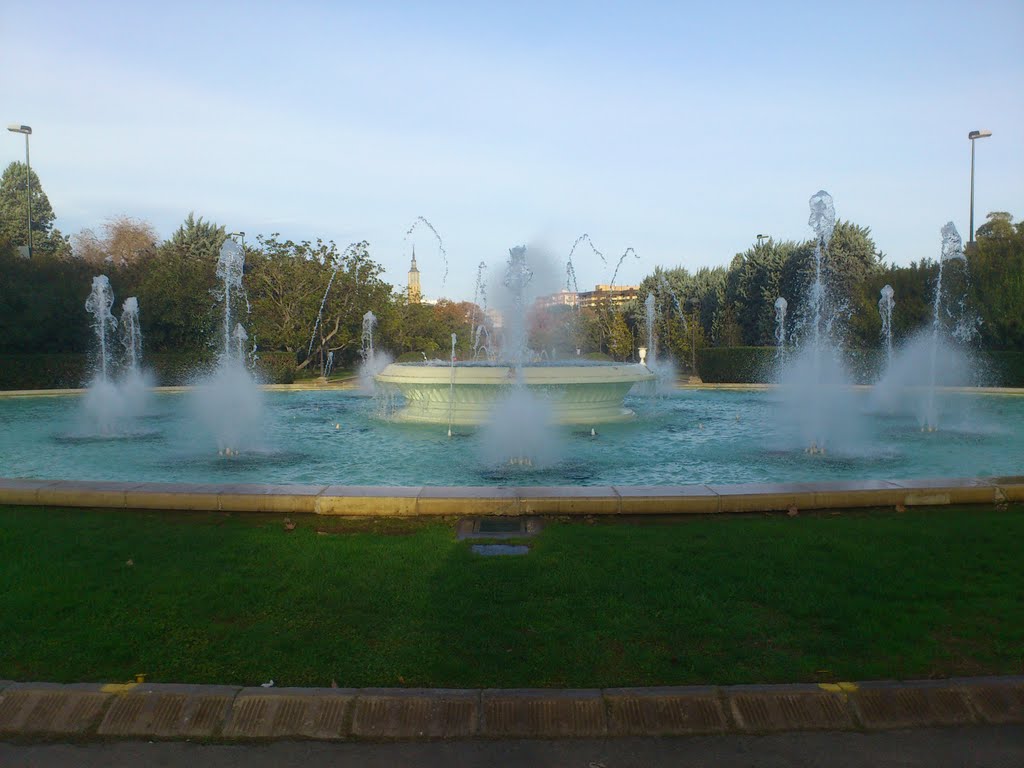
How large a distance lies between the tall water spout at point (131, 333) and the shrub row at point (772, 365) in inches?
861

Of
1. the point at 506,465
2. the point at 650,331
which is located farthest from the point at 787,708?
the point at 650,331

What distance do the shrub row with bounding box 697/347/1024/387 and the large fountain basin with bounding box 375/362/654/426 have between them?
15.4m

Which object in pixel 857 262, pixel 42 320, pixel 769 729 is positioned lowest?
pixel 769 729

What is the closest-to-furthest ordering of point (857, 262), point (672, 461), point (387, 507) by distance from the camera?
point (387, 507)
point (672, 461)
point (857, 262)

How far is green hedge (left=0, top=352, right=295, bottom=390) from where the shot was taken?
27516 mm

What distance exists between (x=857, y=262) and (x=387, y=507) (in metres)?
43.4

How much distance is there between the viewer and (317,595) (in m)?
5.17

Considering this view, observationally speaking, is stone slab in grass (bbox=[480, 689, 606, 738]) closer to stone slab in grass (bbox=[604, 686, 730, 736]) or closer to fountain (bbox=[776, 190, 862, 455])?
stone slab in grass (bbox=[604, 686, 730, 736])

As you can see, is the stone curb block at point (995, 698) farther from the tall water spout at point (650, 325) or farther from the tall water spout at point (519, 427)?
the tall water spout at point (650, 325)

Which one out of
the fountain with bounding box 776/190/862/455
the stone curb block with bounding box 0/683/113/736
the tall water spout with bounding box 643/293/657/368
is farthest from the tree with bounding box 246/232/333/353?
the stone curb block with bounding box 0/683/113/736

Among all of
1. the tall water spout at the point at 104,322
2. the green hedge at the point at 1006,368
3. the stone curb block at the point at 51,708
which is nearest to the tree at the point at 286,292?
the tall water spout at the point at 104,322

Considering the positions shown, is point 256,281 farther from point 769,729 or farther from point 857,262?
point 769,729

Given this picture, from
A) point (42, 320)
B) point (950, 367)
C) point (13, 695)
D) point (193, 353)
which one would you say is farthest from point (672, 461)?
point (42, 320)

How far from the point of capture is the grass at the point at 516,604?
4.20m
